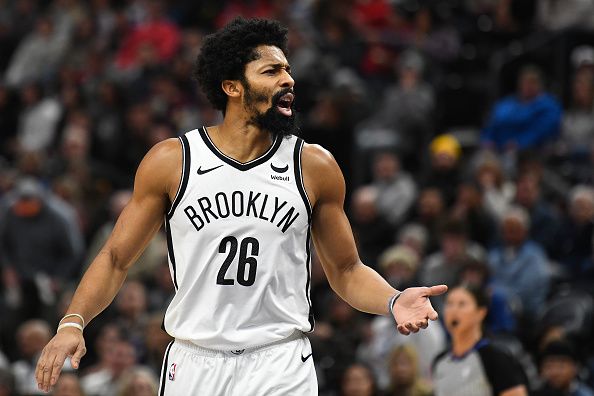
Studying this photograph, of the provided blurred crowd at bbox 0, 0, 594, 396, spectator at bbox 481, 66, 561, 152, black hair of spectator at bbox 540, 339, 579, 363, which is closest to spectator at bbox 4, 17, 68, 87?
blurred crowd at bbox 0, 0, 594, 396

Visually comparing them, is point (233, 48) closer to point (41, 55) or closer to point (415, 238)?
point (415, 238)

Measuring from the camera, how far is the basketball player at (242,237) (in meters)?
5.34

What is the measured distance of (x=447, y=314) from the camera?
7488 millimetres

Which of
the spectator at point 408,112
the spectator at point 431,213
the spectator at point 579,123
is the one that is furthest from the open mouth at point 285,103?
the spectator at point 408,112

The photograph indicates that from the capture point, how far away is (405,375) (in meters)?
9.22

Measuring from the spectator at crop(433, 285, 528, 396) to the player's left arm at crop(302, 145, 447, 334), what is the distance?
6.19 feet

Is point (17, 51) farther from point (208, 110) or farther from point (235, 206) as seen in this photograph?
point (235, 206)

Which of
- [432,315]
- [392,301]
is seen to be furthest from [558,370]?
[432,315]

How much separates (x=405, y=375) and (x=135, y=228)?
4.22 m

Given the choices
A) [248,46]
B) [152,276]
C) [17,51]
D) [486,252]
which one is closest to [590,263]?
[486,252]

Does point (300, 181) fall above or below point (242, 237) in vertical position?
above

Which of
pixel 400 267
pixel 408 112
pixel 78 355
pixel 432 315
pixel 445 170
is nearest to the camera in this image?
pixel 432 315

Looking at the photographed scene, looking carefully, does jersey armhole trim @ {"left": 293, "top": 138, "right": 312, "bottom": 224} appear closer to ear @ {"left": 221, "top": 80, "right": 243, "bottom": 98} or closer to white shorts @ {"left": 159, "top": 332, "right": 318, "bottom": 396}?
ear @ {"left": 221, "top": 80, "right": 243, "bottom": 98}

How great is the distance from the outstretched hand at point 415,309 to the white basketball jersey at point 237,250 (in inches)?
22.0
